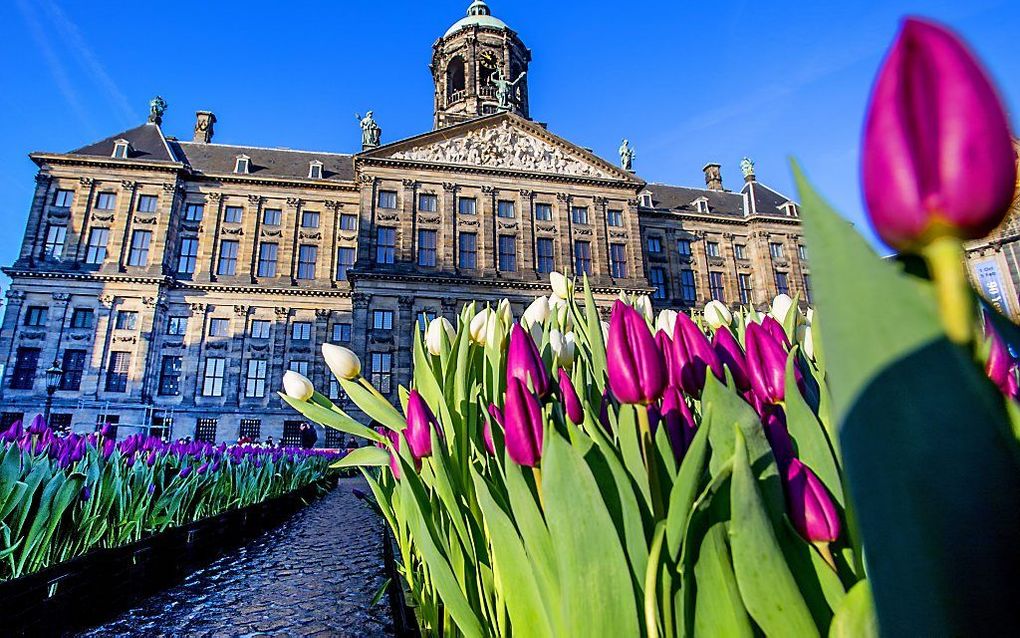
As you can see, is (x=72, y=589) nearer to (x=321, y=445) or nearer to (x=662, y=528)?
(x=662, y=528)

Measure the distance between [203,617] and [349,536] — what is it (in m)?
2.49

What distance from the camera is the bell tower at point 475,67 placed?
32.0m

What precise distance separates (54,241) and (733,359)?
35.4 m

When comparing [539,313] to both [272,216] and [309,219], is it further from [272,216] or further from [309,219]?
[272,216]

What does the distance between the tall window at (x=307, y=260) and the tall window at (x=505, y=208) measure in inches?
429

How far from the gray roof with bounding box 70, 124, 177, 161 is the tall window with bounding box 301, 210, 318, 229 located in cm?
769

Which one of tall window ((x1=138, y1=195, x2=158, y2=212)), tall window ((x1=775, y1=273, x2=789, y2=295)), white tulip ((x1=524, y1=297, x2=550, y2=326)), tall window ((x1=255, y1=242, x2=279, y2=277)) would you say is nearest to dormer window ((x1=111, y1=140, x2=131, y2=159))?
tall window ((x1=138, y1=195, x2=158, y2=212))

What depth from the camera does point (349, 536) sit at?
497 cm

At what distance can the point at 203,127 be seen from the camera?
3306 cm

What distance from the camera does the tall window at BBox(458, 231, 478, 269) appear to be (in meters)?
26.8

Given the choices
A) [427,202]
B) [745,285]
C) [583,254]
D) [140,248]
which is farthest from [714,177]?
[140,248]

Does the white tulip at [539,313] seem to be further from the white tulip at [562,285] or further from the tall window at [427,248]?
the tall window at [427,248]

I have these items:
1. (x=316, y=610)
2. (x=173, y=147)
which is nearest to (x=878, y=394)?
(x=316, y=610)

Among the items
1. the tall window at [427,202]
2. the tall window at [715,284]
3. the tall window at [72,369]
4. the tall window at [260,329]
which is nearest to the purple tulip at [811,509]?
the tall window at [427,202]
